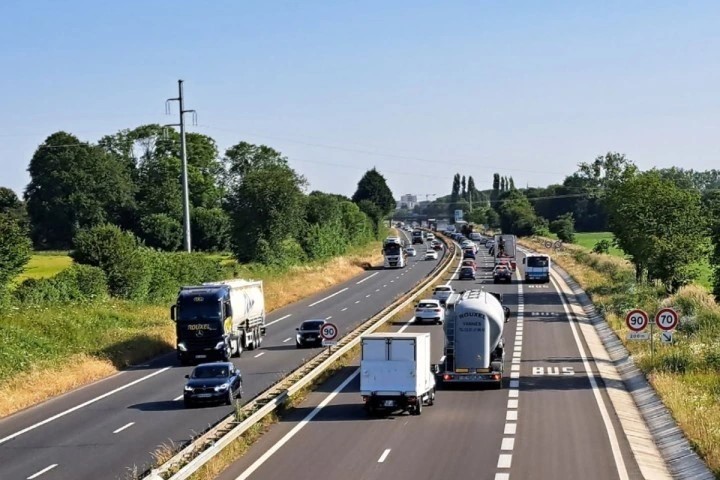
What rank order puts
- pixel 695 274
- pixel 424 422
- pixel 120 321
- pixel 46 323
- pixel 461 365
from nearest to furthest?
pixel 424 422 → pixel 461 365 → pixel 46 323 → pixel 120 321 → pixel 695 274

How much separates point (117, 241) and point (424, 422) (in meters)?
33.8

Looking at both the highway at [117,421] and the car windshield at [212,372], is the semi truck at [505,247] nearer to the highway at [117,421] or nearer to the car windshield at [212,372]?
the highway at [117,421]

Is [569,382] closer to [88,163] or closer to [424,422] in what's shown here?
[424,422]

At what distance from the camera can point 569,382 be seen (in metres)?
33.9

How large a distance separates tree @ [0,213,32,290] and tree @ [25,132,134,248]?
69056mm

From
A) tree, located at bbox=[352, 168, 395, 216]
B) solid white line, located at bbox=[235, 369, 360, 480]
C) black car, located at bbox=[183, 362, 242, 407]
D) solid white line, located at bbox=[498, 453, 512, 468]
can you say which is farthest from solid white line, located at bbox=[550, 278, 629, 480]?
tree, located at bbox=[352, 168, 395, 216]

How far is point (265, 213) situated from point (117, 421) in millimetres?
60227

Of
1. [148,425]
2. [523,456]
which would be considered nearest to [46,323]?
[148,425]

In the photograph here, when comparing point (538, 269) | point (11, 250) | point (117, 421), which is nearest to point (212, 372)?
point (117, 421)

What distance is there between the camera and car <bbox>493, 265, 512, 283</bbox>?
85625 mm

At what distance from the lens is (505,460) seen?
70.6ft

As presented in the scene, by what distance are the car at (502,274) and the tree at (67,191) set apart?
52.4m

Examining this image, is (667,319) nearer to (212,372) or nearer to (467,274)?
(212,372)

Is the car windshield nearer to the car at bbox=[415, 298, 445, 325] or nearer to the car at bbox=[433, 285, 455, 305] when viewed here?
the car at bbox=[415, 298, 445, 325]
